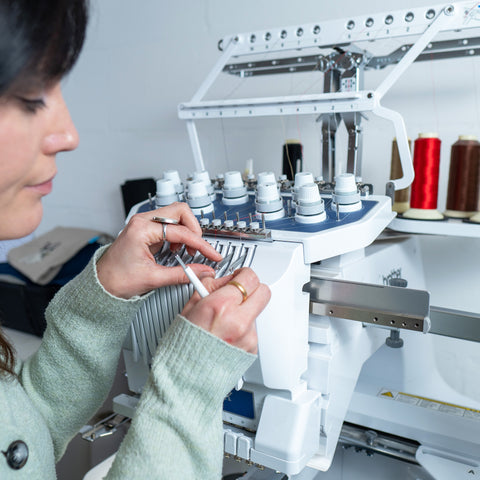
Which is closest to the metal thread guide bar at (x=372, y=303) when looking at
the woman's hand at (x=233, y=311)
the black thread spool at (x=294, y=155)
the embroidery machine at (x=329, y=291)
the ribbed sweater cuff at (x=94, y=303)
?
the embroidery machine at (x=329, y=291)

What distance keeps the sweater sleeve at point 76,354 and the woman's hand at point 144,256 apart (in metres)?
0.02

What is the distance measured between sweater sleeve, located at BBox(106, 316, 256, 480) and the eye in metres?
0.27

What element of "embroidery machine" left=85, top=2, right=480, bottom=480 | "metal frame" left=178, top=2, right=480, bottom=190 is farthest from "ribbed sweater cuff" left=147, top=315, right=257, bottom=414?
"metal frame" left=178, top=2, right=480, bottom=190

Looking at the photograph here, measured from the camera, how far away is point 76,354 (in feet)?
2.42

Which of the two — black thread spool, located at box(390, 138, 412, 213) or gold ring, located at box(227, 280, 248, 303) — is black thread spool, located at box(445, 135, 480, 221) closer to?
black thread spool, located at box(390, 138, 412, 213)

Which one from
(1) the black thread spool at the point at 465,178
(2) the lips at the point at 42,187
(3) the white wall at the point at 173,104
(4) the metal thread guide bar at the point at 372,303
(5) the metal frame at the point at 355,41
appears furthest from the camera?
(3) the white wall at the point at 173,104

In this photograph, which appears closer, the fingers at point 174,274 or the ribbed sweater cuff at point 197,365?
the ribbed sweater cuff at point 197,365

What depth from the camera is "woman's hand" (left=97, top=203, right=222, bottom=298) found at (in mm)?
687

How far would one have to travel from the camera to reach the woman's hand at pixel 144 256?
687 millimetres

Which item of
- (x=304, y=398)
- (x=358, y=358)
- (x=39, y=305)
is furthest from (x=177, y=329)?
(x=39, y=305)

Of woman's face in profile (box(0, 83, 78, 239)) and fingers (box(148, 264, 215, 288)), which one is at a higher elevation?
woman's face in profile (box(0, 83, 78, 239))

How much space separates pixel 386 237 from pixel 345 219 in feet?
0.93

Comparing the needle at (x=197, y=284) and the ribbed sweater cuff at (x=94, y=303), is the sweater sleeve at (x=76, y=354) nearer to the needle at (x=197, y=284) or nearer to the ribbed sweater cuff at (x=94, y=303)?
the ribbed sweater cuff at (x=94, y=303)

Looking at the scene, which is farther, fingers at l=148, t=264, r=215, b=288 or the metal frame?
the metal frame
